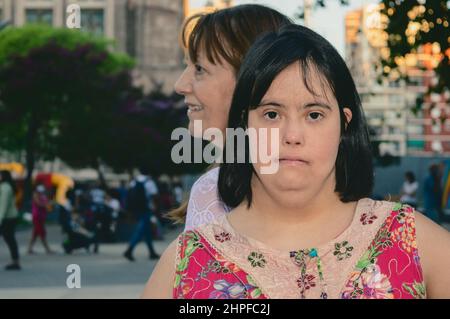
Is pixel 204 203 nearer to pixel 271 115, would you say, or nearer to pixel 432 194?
pixel 271 115

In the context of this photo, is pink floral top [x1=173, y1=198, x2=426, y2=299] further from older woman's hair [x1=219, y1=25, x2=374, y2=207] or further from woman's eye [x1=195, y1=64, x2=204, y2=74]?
woman's eye [x1=195, y1=64, x2=204, y2=74]

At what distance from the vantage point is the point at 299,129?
6.38ft

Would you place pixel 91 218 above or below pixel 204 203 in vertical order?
below

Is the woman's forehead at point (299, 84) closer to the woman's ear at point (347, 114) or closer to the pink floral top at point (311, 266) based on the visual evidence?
the woman's ear at point (347, 114)

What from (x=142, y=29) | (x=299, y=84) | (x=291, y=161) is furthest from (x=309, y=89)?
(x=142, y=29)

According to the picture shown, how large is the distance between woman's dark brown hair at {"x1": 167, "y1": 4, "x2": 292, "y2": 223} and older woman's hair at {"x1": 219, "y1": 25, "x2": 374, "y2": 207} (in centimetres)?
84

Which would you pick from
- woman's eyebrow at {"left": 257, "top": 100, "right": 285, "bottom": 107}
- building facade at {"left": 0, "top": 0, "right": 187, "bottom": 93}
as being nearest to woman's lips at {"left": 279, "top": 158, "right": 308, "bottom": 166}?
woman's eyebrow at {"left": 257, "top": 100, "right": 285, "bottom": 107}

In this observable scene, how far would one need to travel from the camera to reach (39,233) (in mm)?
20578

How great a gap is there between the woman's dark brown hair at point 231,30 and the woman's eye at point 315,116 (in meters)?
1.00

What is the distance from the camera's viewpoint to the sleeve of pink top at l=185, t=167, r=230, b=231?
2748 mm

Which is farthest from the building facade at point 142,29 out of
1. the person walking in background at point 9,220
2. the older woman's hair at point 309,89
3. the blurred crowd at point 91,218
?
the older woman's hair at point 309,89

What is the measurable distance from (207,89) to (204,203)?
1.30 feet

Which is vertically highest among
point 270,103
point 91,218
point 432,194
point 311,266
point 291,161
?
point 270,103

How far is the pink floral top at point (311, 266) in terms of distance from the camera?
1.90 meters
